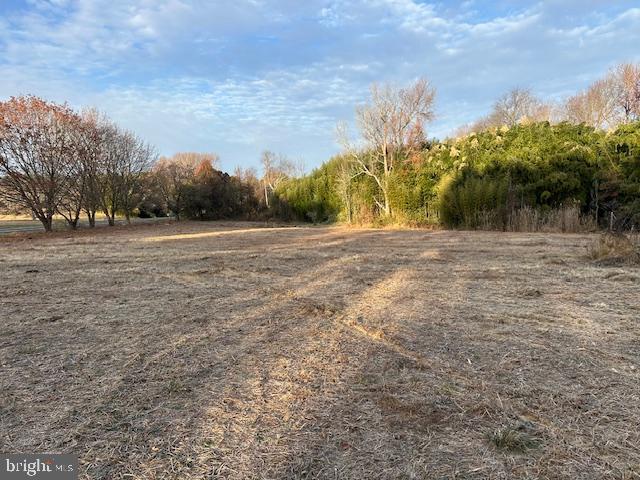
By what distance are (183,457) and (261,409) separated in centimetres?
44

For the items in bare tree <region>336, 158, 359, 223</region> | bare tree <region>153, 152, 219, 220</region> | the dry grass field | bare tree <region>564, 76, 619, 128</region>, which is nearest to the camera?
the dry grass field

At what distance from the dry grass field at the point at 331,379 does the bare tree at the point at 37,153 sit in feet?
36.0

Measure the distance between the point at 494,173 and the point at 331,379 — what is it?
13295 millimetres

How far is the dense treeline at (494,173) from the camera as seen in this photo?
12.1 meters

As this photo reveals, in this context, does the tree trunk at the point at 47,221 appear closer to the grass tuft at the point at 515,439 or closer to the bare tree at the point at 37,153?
the bare tree at the point at 37,153

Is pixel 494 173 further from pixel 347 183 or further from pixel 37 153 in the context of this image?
pixel 37 153

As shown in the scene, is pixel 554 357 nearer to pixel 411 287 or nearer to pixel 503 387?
pixel 503 387

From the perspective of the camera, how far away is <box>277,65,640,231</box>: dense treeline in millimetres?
12062

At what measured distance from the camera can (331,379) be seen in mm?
2273

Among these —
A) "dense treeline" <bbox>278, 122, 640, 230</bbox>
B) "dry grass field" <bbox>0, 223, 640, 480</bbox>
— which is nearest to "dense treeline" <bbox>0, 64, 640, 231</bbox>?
"dense treeline" <bbox>278, 122, 640, 230</bbox>

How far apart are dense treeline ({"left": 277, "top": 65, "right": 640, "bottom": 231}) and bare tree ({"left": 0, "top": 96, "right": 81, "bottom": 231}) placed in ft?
36.6

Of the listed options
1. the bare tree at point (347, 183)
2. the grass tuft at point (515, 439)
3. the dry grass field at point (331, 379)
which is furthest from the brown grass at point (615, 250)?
the bare tree at point (347, 183)

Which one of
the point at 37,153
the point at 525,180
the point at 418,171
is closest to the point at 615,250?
the point at 525,180

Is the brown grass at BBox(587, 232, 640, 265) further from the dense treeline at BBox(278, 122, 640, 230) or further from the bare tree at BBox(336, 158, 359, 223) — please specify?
the bare tree at BBox(336, 158, 359, 223)
